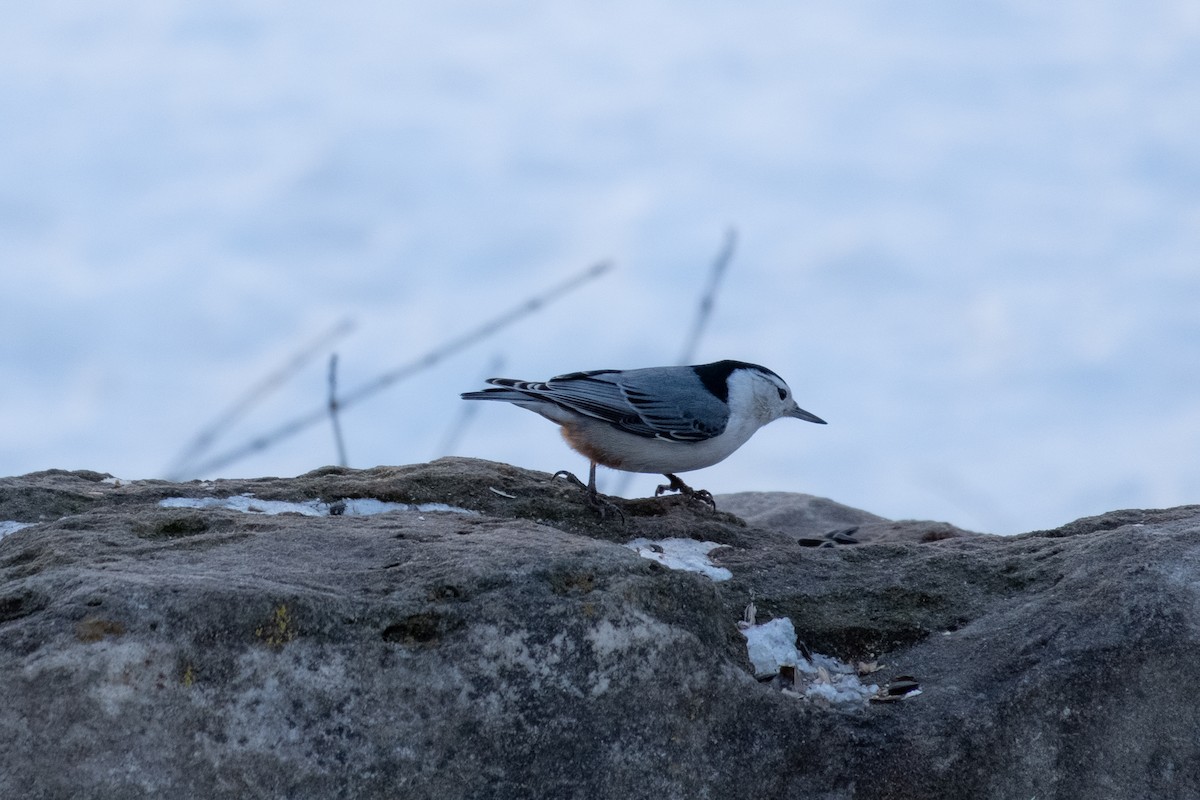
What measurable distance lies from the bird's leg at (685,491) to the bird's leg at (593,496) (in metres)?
0.60

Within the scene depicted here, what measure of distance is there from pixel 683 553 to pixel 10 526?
217cm

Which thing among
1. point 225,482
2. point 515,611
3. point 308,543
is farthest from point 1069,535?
point 225,482

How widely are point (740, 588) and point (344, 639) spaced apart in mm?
1323

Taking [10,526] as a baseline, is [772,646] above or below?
below

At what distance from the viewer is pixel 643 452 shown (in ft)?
19.3

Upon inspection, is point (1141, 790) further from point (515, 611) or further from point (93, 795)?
point (93, 795)

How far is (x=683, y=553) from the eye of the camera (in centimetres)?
448

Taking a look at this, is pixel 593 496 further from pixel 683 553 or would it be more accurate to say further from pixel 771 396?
pixel 771 396

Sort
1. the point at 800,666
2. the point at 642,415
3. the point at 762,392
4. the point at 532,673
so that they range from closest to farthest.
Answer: the point at 532,673 < the point at 800,666 < the point at 642,415 < the point at 762,392

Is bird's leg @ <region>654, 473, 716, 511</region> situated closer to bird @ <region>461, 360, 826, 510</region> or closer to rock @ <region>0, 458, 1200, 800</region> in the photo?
bird @ <region>461, 360, 826, 510</region>

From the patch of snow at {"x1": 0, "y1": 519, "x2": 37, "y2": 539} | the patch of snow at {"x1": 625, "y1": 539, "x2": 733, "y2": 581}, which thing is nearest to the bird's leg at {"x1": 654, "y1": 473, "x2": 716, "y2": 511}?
the patch of snow at {"x1": 625, "y1": 539, "x2": 733, "y2": 581}

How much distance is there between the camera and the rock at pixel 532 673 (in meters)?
3.11

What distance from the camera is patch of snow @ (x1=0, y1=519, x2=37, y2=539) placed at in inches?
165

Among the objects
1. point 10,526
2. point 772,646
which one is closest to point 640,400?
point 772,646
